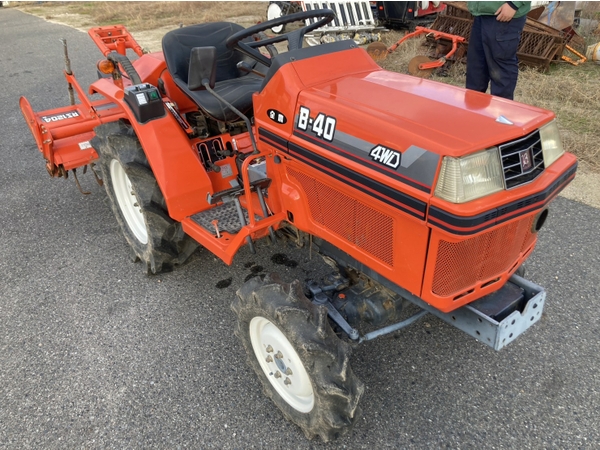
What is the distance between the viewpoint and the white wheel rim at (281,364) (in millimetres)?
2021

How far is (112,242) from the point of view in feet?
11.4

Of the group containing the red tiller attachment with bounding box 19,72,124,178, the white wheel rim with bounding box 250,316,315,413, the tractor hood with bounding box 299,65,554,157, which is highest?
the tractor hood with bounding box 299,65,554,157

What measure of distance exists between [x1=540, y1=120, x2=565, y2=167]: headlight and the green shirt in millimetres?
2202

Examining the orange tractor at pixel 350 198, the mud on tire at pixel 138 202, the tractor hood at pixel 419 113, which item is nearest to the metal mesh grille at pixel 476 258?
the orange tractor at pixel 350 198

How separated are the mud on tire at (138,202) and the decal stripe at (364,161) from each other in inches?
44.8

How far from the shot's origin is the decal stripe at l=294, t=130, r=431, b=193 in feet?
5.27

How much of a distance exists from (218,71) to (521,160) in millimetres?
2275

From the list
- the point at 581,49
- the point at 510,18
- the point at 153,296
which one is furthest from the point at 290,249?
the point at 581,49

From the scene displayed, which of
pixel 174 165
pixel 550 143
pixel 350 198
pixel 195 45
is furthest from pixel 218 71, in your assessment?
pixel 550 143

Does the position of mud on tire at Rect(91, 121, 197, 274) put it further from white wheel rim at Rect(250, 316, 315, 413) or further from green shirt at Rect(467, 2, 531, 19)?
green shirt at Rect(467, 2, 531, 19)

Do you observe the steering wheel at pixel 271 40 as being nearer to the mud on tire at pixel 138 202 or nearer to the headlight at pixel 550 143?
the mud on tire at pixel 138 202

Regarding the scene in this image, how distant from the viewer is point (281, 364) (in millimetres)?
2105

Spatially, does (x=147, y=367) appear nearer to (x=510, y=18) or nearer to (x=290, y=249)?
(x=290, y=249)

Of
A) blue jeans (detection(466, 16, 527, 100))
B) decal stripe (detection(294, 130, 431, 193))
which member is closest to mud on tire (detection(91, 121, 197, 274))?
decal stripe (detection(294, 130, 431, 193))
